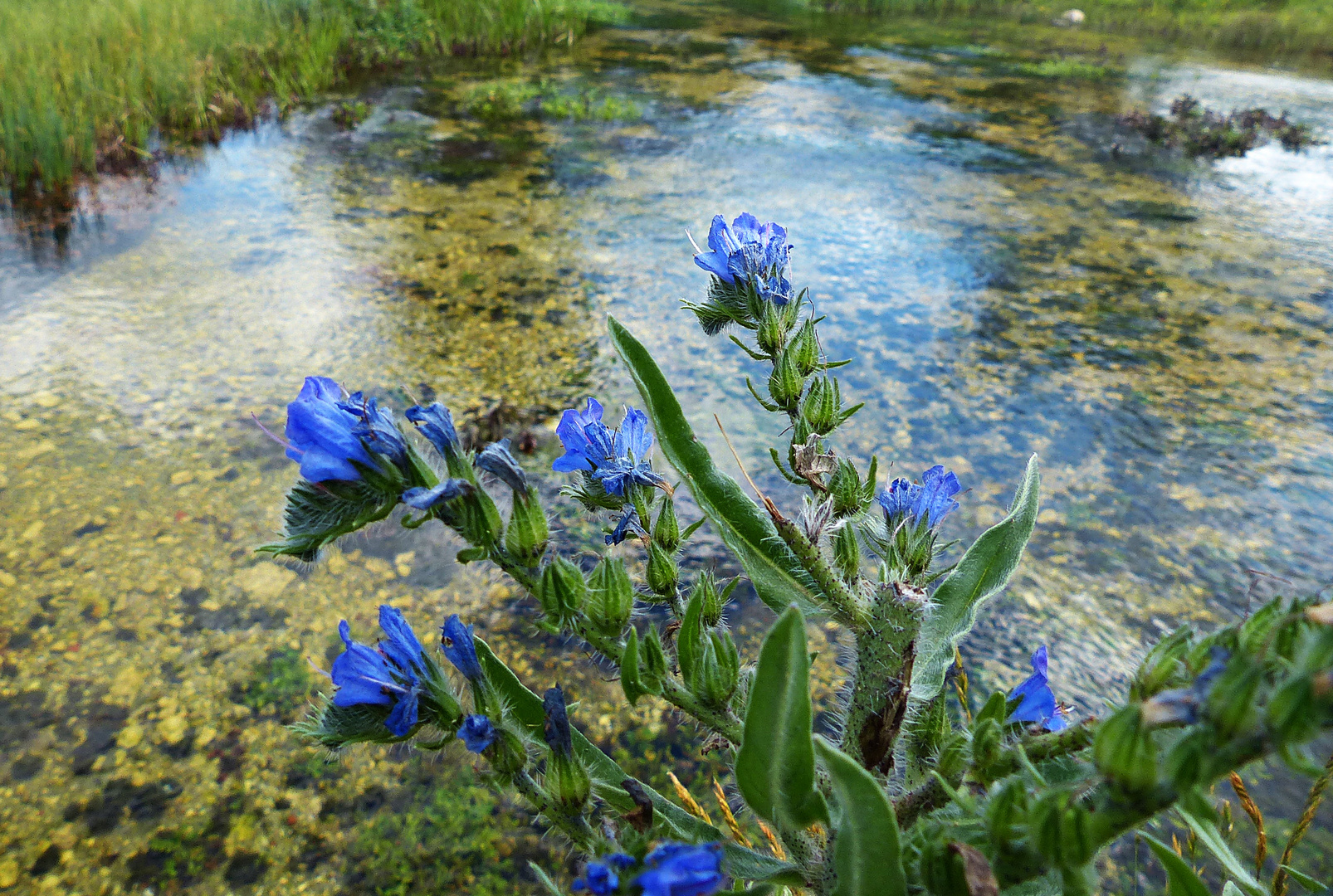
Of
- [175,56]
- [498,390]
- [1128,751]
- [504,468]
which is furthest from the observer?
[175,56]

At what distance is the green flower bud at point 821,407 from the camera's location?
91cm

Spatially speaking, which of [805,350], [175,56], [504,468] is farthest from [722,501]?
[175,56]

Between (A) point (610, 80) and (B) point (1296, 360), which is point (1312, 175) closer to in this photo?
(B) point (1296, 360)

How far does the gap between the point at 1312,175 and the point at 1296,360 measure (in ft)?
8.81

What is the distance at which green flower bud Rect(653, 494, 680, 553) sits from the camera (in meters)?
0.89

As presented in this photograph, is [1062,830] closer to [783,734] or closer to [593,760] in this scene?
[783,734]

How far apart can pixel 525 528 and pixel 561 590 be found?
2.8 inches

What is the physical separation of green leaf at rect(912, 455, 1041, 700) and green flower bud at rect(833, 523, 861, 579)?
0.36ft

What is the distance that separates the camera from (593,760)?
3.05ft

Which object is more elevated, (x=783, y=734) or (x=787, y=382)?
(x=787, y=382)

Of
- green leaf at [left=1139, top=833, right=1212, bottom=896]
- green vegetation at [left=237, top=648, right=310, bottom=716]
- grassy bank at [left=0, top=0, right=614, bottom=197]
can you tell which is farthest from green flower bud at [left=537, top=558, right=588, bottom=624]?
grassy bank at [left=0, top=0, right=614, bottom=197]

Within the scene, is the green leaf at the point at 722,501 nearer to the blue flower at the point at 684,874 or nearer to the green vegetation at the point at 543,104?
the blue flower at the point at 684,874

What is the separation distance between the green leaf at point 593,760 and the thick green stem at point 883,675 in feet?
0.63

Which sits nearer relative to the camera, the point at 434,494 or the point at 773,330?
the point at 434,494
